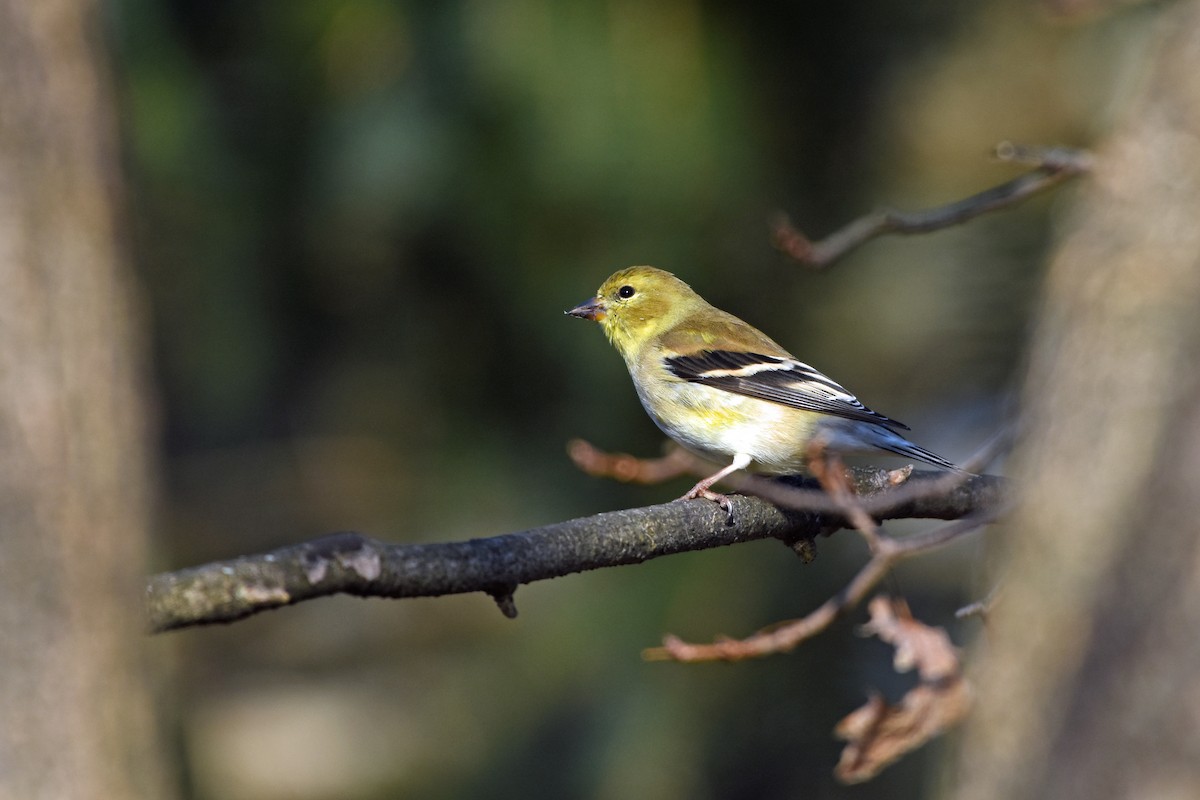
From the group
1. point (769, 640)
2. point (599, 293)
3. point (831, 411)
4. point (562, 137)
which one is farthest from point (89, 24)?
point (562, 137)

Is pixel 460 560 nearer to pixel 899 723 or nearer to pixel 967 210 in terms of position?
pixel 899 723

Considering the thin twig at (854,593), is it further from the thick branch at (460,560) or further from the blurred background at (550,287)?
the blurred background at (550,287)

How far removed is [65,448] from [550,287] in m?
7.55

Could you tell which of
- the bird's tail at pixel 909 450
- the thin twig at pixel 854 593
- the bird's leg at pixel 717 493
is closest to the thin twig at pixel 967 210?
the bird's leg at pixel 717 493

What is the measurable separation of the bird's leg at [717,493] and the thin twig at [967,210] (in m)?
0.88

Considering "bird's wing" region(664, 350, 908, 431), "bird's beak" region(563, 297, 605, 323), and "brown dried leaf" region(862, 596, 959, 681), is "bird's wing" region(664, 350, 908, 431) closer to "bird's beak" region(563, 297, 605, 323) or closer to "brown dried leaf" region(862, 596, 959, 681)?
"bird's beak" region(563, 297, 605, 323)

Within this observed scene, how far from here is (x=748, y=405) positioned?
575cm

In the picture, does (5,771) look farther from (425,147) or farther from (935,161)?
(935,161)

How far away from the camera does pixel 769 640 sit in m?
2.98

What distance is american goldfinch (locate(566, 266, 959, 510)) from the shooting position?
18.6ft

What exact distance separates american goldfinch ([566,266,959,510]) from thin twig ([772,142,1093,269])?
103 centimetres

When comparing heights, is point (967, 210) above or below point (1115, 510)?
above

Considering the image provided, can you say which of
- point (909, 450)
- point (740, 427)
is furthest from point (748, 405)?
point (909, 450)

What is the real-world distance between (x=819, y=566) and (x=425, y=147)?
4.37 m
